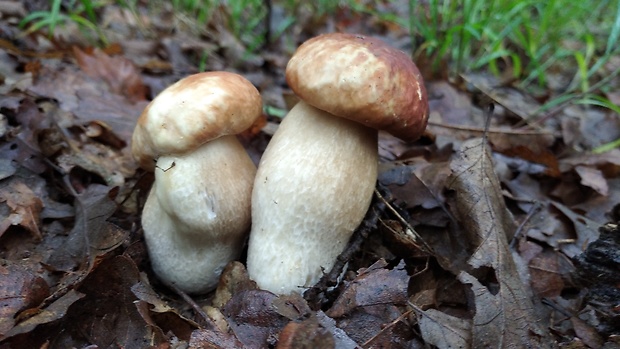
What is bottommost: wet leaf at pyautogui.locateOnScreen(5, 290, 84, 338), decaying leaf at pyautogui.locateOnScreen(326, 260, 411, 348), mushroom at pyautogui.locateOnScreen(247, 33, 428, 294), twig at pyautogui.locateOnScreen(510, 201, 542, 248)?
twig at pyautogui.locateOnScreen(510, 201, 542, 248)

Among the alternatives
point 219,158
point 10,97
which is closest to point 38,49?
point 10,97

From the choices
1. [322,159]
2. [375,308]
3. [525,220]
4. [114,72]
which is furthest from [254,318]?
[114,72]

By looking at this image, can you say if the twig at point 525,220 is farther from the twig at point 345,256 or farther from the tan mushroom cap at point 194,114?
the tan mushroom cap at point 194,114

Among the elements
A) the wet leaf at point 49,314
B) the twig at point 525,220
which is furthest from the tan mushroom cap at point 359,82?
the wet leaf at point 49,314

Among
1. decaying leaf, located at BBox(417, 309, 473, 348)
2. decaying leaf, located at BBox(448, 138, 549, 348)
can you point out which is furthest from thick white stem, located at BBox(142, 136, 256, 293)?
decaying leaf, located at BBox(448, 138, 549, 348)

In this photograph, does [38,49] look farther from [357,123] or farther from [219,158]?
[357,123]

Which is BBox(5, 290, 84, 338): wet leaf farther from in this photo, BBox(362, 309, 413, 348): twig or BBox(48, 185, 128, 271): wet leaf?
BBox(362, 309, 413, 348): twig
